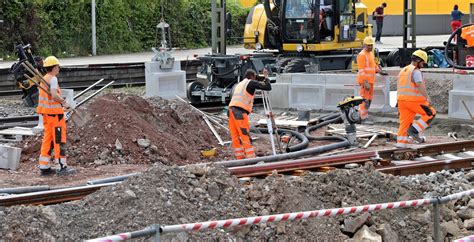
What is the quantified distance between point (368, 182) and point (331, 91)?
10.2 m

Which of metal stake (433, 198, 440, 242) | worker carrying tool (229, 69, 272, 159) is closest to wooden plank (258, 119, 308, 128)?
worker carrying tool (229, 69, 272, 159)

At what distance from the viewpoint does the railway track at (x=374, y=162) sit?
9430mm

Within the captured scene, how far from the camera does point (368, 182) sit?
30.8 feet

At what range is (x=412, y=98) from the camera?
13.8 m

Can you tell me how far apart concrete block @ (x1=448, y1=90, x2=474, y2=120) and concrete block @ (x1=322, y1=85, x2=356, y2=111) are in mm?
2629

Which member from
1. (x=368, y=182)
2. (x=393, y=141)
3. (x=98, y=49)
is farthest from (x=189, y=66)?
(x=368, y=182)

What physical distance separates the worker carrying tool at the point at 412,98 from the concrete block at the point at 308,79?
563 cm

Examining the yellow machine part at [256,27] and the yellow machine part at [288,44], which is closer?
the yellow machine part at [288,44]

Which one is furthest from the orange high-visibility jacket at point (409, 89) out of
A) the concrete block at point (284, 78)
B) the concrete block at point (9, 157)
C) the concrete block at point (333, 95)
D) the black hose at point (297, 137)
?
the concrete block at point (284, 78)

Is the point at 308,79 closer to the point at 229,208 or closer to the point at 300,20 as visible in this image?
the point at 300,20

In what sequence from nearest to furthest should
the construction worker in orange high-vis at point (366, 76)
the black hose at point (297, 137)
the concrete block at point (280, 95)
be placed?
the black hose at point (297, 137)
the construction worker in orange high-vis at point (366, 76)
the concrete block at point (280, 95)

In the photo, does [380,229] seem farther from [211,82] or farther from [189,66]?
[189,66]

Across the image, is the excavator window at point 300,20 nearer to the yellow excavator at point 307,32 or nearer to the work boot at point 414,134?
the yellow excavator at point 307,32

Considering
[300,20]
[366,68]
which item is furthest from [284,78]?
[366,68]
